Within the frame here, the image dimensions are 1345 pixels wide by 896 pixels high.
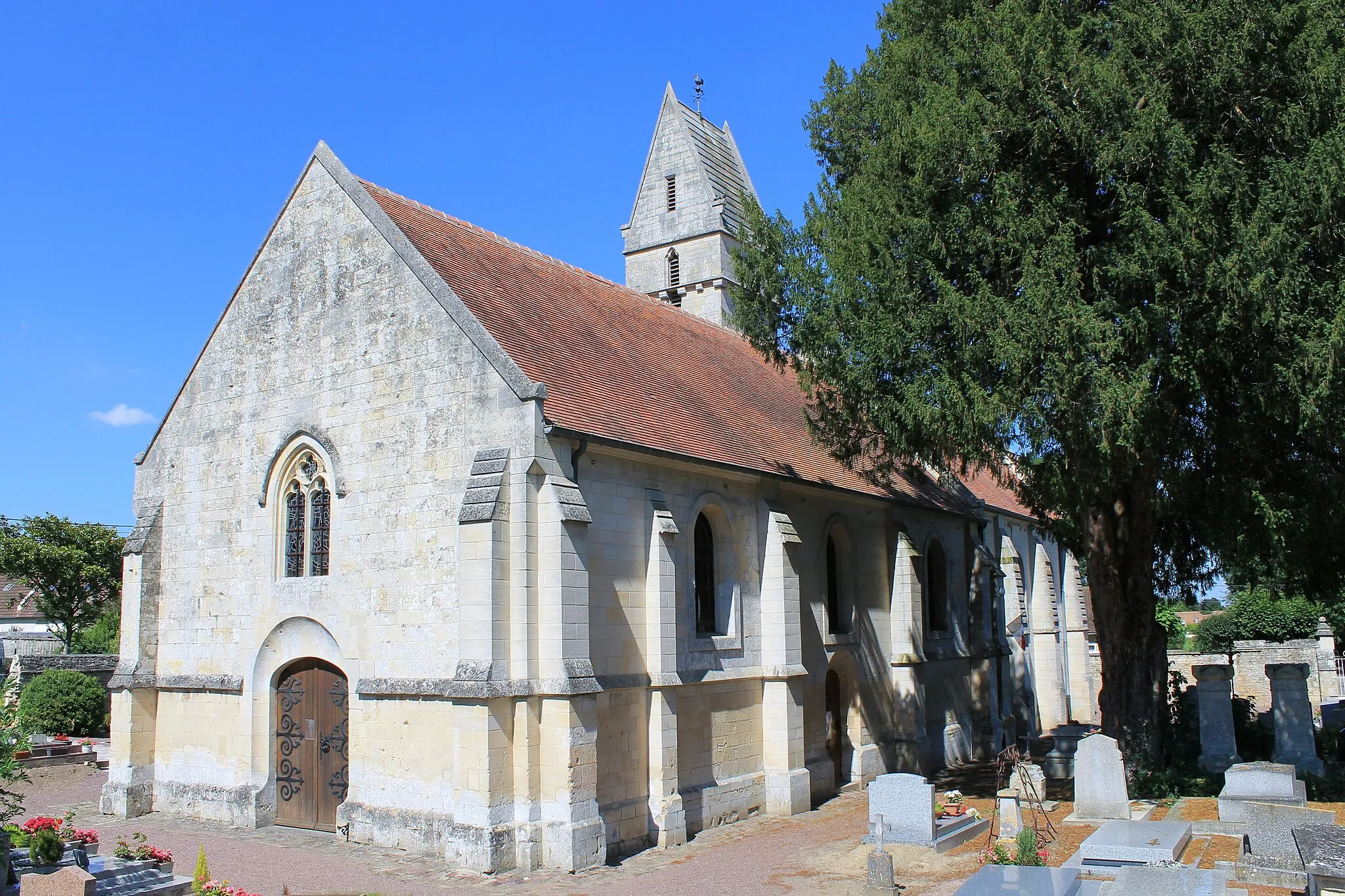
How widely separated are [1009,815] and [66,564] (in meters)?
38.1

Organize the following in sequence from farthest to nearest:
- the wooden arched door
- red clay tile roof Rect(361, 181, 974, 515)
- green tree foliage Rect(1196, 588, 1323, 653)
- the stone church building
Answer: green tree foliage Rect(1196, 588, 1323, 653) < red clay tile roof Rect(361, 181, 974, 515) < the wooden arched door < the stone church building

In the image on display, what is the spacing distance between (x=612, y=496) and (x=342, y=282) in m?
5.73

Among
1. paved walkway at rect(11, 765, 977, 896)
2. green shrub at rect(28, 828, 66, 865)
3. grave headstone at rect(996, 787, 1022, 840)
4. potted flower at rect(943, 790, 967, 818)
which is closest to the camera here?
green shrub at rect(28, 828, 66, 865)

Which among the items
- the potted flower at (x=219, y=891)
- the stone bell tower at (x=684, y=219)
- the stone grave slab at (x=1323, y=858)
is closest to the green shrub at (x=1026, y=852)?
the stone grave slab at (x=1323, y=858)

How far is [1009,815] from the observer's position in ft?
47.9

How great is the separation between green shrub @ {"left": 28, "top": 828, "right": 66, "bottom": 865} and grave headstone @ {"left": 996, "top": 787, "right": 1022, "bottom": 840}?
11706 mm

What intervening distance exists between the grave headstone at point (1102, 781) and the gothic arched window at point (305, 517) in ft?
39.1

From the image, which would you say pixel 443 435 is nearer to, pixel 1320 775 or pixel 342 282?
pixel 342 282

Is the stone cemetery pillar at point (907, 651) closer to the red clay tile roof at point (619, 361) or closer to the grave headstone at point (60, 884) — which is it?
the red clay tile roof at point (619, 361)

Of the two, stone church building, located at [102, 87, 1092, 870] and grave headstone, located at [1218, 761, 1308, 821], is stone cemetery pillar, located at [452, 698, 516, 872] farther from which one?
grave headstone, located at [1218, 761, 1308, 821]

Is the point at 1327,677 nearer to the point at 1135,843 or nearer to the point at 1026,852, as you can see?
the point at 1135,843

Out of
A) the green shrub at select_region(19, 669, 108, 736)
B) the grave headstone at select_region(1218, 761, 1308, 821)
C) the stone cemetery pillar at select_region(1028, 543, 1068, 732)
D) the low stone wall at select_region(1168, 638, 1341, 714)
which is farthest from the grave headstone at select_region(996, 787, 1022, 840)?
the low stone wall at select_region(1168, 638, 1341, 714)

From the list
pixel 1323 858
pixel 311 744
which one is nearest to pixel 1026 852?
pixel 1323 858

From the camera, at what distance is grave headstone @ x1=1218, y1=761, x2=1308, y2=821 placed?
14047mm
